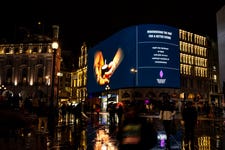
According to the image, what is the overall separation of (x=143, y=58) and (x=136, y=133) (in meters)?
71.0

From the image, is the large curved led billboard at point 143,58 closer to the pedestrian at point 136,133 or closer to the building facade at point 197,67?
the building facade at point 197,67

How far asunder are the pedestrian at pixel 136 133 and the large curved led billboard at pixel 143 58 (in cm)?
6710

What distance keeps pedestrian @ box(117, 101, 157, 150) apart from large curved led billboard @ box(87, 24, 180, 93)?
67.1 meters

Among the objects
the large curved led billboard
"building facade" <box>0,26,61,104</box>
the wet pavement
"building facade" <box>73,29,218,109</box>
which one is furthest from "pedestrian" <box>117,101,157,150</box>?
"building facade" <box>0,26,61,104</box>

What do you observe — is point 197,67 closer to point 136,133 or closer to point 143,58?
point 143,58

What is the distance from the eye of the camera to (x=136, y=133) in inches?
223

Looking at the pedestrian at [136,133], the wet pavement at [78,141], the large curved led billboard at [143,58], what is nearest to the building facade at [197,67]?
→ the large curved led billboard at [143,58]

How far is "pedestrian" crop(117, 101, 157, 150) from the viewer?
555 centimetres

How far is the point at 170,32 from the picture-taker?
8119cm

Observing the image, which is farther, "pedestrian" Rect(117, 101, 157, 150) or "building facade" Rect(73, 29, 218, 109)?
"building facade" Rect(73, 29, 218, 109)

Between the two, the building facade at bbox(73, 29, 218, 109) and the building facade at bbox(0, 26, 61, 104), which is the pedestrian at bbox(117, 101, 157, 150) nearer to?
the building facade at bbox(73, 29, 218, 109)

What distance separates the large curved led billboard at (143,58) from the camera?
75.8 metres

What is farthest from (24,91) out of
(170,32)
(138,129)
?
(138,129)

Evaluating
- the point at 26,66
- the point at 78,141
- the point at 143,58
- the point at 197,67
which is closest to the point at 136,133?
the point at 78,141
